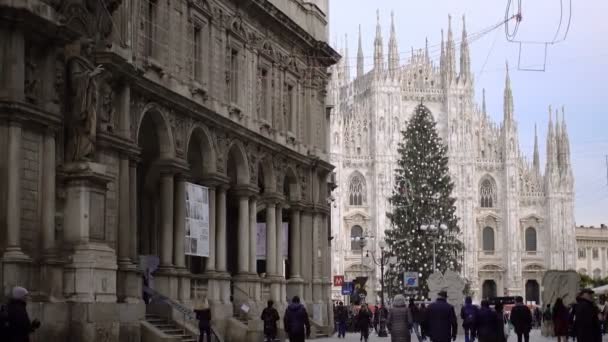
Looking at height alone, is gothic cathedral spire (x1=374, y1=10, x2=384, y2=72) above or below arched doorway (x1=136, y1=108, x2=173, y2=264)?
above

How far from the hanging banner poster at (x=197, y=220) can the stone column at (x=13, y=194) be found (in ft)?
35.9

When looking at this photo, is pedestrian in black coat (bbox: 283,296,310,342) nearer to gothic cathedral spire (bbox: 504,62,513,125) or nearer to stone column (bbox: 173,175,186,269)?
stone column (bbox: 173,175,186,269)

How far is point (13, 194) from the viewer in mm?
20500

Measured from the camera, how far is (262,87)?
127 ft

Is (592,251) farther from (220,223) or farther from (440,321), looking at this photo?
(440,321)

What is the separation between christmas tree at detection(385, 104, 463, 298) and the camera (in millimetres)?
83125

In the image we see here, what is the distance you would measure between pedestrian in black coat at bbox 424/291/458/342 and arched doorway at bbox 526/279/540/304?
97.4 meters

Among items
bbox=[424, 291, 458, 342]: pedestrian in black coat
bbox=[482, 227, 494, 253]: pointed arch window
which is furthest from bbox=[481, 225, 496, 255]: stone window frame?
bbox=[424, 291, 458, 342]: pedestrian in black coat

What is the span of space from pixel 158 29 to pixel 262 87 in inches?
351

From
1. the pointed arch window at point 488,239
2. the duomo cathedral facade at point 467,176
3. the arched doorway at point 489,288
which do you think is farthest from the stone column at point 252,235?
the arched doorway at point 489,288

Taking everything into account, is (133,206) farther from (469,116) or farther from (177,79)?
(469,116)

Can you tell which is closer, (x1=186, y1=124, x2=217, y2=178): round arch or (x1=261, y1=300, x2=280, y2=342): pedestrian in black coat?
(x1=261, y1=300, x2=280, y2=342): pedestrian in black coat

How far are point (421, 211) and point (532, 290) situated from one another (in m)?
36.7

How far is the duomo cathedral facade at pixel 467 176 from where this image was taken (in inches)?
4483
